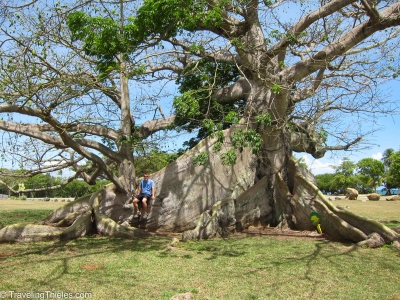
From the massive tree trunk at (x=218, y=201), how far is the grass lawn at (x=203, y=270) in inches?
43.8

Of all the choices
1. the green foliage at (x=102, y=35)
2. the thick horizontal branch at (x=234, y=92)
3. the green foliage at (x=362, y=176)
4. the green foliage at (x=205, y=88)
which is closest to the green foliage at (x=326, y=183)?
the green foliage at (x=362, y=176)

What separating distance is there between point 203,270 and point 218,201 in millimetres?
3573

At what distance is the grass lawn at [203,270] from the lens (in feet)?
14.9

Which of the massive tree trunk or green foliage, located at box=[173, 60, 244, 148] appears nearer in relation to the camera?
the massive tree trunk

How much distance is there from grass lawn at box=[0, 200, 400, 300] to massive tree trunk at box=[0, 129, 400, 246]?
1.11 metres

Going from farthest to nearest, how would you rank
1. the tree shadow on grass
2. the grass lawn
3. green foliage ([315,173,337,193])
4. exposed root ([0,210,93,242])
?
green foliage ([315,173,337,193]) → exposed root ([0,210,93,242]) → the tree shadow on grass → the grass lawn

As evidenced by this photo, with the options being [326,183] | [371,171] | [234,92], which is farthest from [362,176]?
[234,92]

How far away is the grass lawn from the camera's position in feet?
14.9

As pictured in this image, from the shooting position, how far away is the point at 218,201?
29.6 ft

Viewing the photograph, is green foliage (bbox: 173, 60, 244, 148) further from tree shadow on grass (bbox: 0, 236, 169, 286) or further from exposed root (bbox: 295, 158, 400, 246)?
tree shadow on grass (bbox: 0, 236, 169, 286)

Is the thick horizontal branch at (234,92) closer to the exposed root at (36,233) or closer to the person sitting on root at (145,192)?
the person sitting on root at (145,192)

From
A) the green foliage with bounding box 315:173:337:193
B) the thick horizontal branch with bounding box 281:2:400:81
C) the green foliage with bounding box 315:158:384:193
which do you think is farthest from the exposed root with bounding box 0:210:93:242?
the green foliage with bounding box 315:173:337:193

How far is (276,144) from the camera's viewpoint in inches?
378

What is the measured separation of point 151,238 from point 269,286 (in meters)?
3.93
